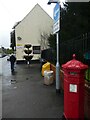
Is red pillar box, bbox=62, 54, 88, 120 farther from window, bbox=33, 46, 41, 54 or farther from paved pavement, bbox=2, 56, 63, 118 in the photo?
window, bbox=33, 46, 41, 54

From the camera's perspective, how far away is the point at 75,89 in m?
7.21

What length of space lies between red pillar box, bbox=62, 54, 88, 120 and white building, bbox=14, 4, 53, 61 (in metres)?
37.4

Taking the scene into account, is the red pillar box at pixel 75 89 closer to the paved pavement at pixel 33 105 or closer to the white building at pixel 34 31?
the paved pavement at pixel 33 105

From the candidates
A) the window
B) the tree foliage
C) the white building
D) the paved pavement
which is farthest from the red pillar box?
the window

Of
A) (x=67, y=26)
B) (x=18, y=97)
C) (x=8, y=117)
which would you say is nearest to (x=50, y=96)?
(x=18, y=97)

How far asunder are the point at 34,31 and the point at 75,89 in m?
39.1

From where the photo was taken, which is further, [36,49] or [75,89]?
[36,49]

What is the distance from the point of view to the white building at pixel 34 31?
45.2 metres

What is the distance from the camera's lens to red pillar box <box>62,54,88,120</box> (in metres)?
7.21

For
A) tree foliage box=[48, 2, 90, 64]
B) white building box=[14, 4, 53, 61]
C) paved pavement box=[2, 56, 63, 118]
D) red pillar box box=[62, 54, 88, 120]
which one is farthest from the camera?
white building box=[14, 4, 53, 61]

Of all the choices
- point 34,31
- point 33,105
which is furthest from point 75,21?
point 34,31

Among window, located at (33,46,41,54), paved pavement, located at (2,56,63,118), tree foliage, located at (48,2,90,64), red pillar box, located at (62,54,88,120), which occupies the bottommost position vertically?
paved pavement, located at (2,56,63,118)

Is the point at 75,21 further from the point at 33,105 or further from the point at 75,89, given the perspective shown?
the point at 75,89

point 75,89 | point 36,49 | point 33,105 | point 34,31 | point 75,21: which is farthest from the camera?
point 36,49
